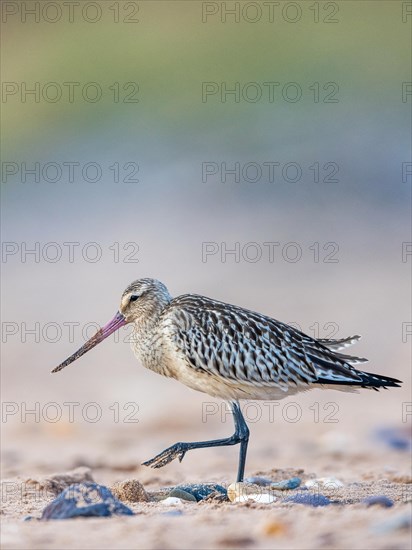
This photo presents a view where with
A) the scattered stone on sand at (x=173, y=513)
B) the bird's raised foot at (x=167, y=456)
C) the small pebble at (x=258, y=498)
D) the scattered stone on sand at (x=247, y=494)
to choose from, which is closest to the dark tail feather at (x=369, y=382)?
the bird's raised foot at (x=167, y=456)

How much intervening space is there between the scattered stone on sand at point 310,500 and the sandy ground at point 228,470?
93 mm

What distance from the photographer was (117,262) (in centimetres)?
2123

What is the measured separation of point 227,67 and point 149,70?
2.23 m

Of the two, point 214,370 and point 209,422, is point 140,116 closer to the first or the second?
point 209,422

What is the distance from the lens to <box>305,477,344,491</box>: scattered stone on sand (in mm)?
8852

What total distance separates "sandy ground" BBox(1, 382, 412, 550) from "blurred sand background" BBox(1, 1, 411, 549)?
0.09 feet

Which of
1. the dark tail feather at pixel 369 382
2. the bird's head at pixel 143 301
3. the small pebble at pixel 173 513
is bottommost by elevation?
the small pebble at pixel 173 513

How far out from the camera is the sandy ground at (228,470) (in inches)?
239

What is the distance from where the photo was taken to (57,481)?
29.2ft

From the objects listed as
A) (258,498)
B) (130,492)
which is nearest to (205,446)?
(130,492)

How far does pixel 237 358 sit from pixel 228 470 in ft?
6.02

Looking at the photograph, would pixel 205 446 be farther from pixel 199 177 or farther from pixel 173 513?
pixel 199 177

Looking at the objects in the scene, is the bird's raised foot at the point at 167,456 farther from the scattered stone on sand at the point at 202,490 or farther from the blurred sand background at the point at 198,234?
the blurred sand background at the point at 198,234

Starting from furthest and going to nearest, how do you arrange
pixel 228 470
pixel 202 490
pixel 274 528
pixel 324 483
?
pixel 228 470 → pixel 324 483 → pixel 202 490 → pixel 274 528
